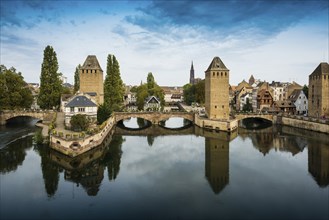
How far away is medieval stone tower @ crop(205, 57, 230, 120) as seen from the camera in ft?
157

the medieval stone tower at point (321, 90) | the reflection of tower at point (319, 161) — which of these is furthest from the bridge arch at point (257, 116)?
the reflection of tower at point (319, 161)

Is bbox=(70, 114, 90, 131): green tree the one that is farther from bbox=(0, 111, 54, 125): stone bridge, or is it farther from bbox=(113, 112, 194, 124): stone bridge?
bbox=(113, 112, 194, 124): stone bridge

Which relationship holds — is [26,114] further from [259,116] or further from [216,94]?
[259,116]

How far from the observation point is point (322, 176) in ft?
74.7

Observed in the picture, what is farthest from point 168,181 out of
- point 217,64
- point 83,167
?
point 217,64

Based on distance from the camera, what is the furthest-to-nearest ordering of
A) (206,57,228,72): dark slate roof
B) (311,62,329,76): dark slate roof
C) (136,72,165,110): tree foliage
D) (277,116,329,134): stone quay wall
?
1. (136,72,165,110): tree foliage
2. (206,57,228,72): dark slate roof
3. (311,62,329,76): dark slate roof
4. (277,116,329,134): stone quay wall

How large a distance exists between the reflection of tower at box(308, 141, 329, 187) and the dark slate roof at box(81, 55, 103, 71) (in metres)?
37.7

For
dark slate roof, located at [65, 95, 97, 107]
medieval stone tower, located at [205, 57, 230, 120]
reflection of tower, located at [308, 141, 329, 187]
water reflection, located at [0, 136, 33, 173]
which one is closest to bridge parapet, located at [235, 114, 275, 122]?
medieval stone tower, located at [205, 57, 230, 120]

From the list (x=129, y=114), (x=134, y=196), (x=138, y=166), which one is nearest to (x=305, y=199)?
(x=134, y=196)

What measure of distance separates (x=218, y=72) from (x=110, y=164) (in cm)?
2871

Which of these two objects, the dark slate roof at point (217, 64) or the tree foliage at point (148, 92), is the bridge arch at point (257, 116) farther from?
the tree foliage at point (148, 92)

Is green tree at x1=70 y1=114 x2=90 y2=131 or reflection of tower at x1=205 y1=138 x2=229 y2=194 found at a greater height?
green tree at x1=70 y1=114 x2=90 y2=131

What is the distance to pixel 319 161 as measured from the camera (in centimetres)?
2722

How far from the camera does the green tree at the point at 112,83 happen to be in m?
55.7
